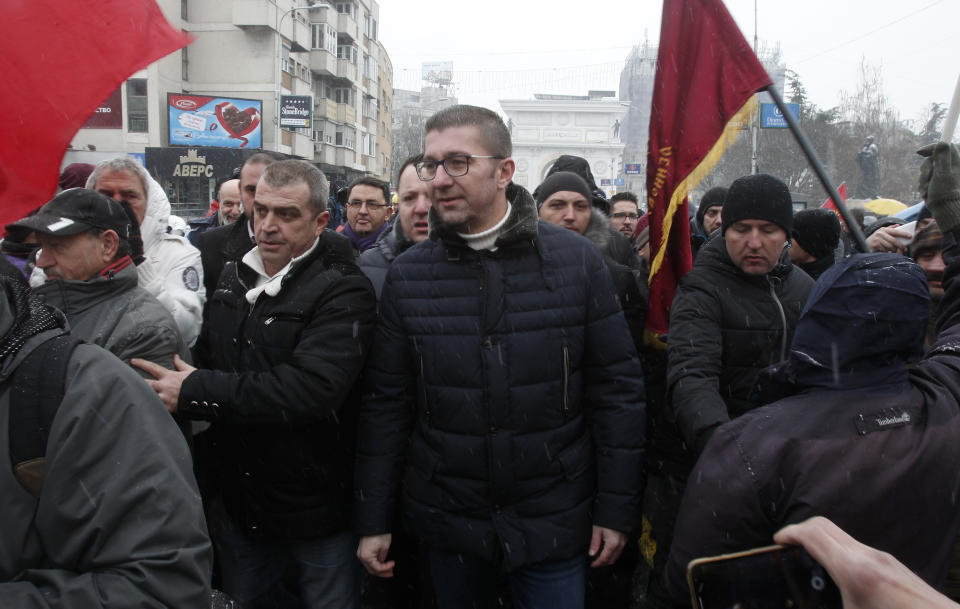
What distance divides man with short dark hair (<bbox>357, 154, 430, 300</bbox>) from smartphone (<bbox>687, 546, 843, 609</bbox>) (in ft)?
8.02

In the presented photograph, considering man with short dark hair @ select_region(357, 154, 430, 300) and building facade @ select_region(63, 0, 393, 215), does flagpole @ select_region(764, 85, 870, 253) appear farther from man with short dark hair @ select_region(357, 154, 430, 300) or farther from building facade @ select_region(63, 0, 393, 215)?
building facade @ select_region(63, 0, 393, 215)

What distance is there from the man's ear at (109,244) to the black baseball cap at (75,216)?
0.8 inches

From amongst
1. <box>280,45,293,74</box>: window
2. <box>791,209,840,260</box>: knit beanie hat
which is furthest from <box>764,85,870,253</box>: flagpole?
<box>280,45,293,74</box>: window

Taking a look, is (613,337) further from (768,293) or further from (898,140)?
(898,140)

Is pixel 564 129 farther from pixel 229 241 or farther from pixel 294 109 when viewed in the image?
pixel 229 241

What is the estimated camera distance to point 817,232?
4.52m

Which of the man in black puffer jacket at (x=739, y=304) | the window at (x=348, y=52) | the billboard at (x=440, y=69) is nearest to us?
the man in black puffer jacket at (x=739, y=304)

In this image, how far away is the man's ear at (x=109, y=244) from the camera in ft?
8.41

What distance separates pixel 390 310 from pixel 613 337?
2.92 feet

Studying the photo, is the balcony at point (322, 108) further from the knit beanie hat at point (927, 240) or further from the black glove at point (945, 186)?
the black glove at point (945, 186)

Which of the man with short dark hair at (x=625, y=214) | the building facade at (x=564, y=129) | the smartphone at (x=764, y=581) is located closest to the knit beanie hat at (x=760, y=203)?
the smartphone at (x=764, y=581)

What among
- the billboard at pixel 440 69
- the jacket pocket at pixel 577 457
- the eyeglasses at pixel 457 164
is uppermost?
the billboard at pixel 440 69

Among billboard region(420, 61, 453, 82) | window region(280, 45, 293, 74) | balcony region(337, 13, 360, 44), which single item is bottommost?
window region(280, 45, 293, 74)

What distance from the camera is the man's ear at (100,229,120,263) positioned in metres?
2.56
